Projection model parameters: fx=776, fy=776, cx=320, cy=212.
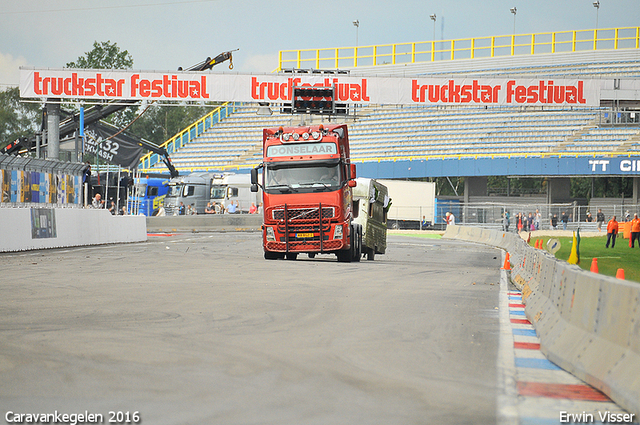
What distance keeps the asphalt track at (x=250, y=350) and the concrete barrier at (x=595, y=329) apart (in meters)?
0.63

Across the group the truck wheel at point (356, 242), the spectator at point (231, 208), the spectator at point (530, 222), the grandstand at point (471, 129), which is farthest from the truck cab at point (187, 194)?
the truck wheel at point (356, 242)

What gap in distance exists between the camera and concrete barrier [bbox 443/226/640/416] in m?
5.23

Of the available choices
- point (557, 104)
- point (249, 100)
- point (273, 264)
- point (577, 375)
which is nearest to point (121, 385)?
point (577, 375)

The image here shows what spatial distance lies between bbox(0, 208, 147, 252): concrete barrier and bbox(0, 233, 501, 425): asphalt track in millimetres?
8622

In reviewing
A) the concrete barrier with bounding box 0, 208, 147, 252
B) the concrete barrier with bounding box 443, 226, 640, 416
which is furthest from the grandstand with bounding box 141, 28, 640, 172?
the concrete barrier with bounding box 443, 226, 640, 416

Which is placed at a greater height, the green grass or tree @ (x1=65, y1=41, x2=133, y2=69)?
tree @ (x1=65, y1=41, x2=133, y2=69)

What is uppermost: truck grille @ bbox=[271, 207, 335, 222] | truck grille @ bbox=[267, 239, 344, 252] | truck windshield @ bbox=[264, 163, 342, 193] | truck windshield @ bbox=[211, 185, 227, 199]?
truck windshield @ bbox=[264, 163, 342, 193]

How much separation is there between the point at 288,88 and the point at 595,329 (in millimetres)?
30555

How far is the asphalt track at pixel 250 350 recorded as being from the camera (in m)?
5.00

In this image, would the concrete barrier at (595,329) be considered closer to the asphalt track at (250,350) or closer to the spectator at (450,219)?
the asphalt track at (250,350)

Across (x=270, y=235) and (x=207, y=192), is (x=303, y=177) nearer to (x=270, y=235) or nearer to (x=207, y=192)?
(x=270, y=235)

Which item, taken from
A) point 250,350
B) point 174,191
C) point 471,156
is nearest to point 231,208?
point 174,191

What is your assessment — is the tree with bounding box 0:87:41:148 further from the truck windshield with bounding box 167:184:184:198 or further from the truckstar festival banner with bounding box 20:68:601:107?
the truckstar festival banner with bounding box 20:68:601:107

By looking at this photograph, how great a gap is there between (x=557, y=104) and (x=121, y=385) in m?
34.1
